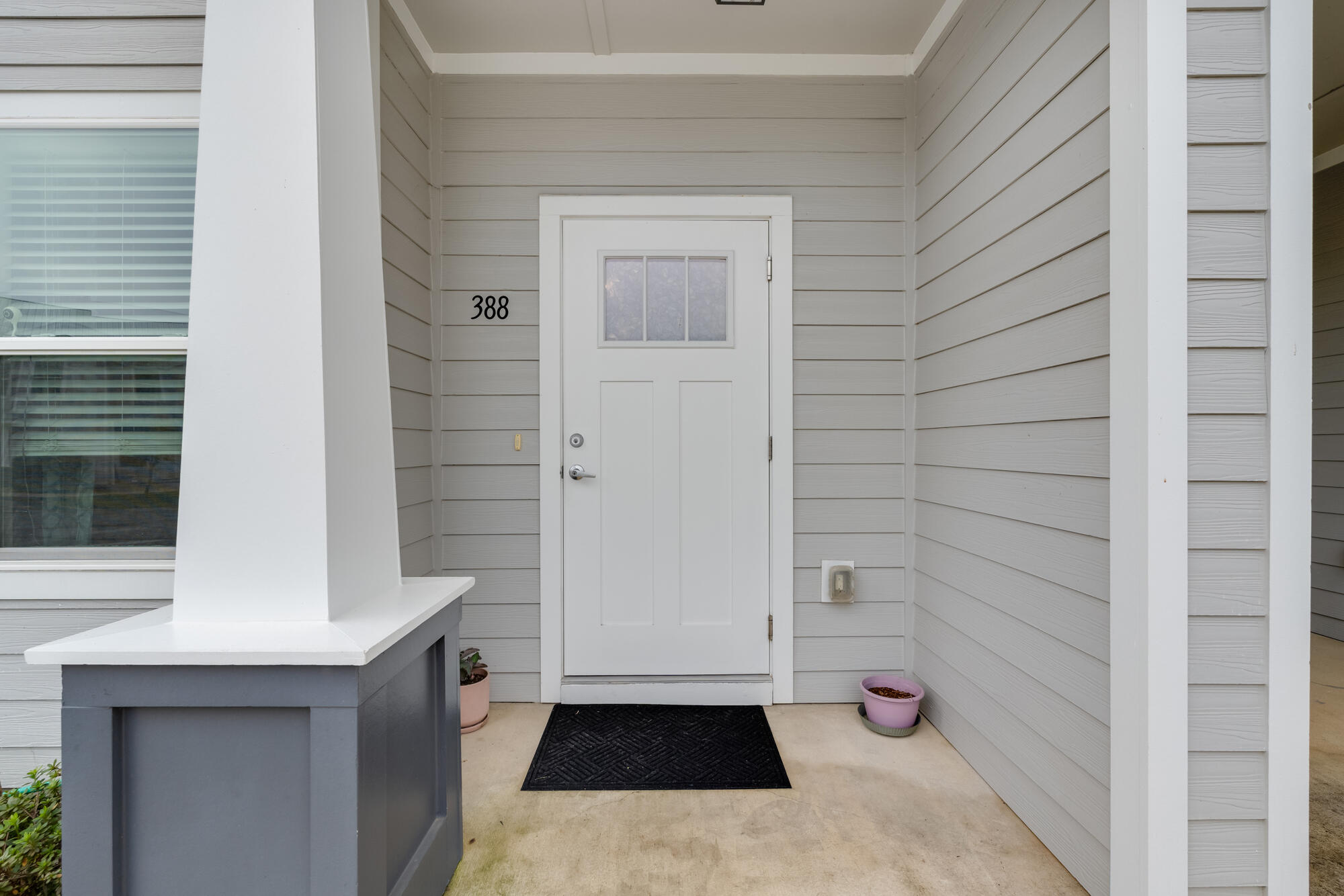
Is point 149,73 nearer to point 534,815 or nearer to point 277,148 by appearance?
point 277,148

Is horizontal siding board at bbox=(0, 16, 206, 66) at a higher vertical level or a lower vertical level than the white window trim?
higher

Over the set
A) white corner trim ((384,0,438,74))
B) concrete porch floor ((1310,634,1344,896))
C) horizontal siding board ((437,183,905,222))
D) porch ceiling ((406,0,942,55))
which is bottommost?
concrete porch floor ((1310,634,1344,896))

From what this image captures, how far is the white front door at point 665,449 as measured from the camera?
236cm

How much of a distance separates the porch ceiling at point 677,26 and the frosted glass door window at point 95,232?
1.04 metres

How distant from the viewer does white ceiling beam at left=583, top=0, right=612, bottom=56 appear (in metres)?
2.07

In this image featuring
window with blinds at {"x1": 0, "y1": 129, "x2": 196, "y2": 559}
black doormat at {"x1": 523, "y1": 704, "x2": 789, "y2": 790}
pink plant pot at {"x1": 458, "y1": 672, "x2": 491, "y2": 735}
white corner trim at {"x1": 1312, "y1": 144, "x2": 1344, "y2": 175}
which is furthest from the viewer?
white corner trim at {"x1": 1312, "y1": 144, "x2": 1344, "y2": 175}

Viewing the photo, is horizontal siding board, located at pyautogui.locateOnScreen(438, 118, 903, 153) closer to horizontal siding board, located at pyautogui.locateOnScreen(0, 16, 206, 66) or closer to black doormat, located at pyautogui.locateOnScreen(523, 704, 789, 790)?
horizontal siding board, located at pyautogui.locateOnScreen(0, 16, 206, 66)

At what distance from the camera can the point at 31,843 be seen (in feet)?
3.89

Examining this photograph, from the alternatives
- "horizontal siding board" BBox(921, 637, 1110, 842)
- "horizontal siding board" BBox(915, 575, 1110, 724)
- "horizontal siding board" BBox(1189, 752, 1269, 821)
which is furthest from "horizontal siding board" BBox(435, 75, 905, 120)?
"horizontal siding board" BBox(1189, 752, 1269, 821)

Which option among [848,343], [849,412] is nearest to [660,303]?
[848,343]

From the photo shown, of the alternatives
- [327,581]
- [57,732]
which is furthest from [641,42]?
[57,732]

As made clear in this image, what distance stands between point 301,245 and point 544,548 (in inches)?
58.3

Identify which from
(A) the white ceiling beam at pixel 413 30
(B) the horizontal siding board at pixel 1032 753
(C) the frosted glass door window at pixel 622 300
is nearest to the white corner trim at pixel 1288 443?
(B) the horizontal siding board at pixel 1032 753

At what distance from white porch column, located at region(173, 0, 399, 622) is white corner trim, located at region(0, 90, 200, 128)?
0.69 meters
